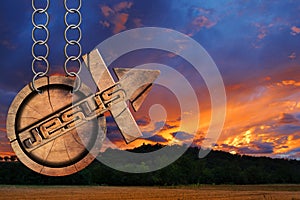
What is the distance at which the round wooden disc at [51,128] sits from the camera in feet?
8.93

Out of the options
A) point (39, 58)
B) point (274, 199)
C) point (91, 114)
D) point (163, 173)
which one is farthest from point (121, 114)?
point (163, 173)

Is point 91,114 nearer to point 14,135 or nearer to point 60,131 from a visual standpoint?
point 60,131

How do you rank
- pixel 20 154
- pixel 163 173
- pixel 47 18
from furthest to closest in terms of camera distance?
pixel 163 173, pixel 47 18, pixel 20 154

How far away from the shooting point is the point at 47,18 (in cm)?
291

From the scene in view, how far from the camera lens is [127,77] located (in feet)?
9.41

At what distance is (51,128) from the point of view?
273 cm

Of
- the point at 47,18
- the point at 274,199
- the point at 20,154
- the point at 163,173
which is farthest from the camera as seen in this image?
the point at 163,173

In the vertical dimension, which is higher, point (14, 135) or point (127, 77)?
point (127, 77)

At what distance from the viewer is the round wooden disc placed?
2723 millimetres

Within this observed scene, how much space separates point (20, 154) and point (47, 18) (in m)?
0.97

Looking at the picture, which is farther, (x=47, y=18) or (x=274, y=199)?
(x=274, y=199)

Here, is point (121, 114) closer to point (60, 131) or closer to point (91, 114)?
point (91, 114)

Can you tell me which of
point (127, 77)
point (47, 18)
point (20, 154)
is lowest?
point (20, 154)

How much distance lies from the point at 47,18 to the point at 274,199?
26601 mm
